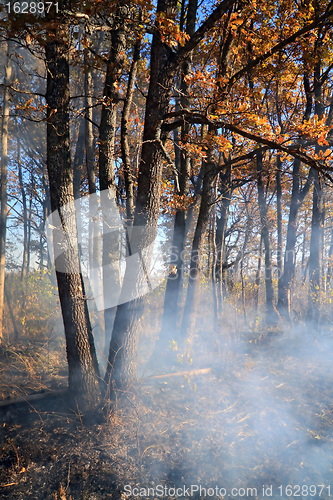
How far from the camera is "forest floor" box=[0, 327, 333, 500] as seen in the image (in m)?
3.31

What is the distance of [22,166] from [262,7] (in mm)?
11340

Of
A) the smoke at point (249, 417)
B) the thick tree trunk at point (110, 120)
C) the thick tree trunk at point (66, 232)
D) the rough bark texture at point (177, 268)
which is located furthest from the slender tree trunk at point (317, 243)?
the thick tree trunk at point (66, 232)

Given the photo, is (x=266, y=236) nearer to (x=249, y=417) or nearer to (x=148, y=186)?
(x=249, y=417)

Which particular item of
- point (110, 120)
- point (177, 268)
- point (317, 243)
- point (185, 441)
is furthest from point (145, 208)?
point (317, 243)

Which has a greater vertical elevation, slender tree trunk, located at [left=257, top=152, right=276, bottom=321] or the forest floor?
slender tree trunk, located at [left=257, top=152, right=276, bottom=321]

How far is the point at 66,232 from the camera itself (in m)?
4.27

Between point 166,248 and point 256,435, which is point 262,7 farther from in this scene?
point 166,248

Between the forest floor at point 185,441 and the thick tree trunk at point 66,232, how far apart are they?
589mm

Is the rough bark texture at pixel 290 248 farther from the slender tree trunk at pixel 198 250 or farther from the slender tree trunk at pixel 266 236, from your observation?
the slender tree trunk at pixel 198 250

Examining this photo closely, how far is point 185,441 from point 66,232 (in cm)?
342

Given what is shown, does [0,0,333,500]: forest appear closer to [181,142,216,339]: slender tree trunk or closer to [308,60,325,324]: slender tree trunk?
[181,142,216,339]: slender tree trunk

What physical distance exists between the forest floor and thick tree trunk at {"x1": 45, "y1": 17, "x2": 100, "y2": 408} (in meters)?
0.59

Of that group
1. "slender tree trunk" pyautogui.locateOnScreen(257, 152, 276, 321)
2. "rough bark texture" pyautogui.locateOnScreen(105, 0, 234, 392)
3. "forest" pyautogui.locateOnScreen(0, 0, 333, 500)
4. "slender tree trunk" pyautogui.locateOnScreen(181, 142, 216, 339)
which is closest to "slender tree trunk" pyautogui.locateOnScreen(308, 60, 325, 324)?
"forest" pyautogui.locateOnScreen(0, 0, 333, 500)

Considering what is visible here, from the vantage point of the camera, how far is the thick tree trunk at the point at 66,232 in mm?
4188
